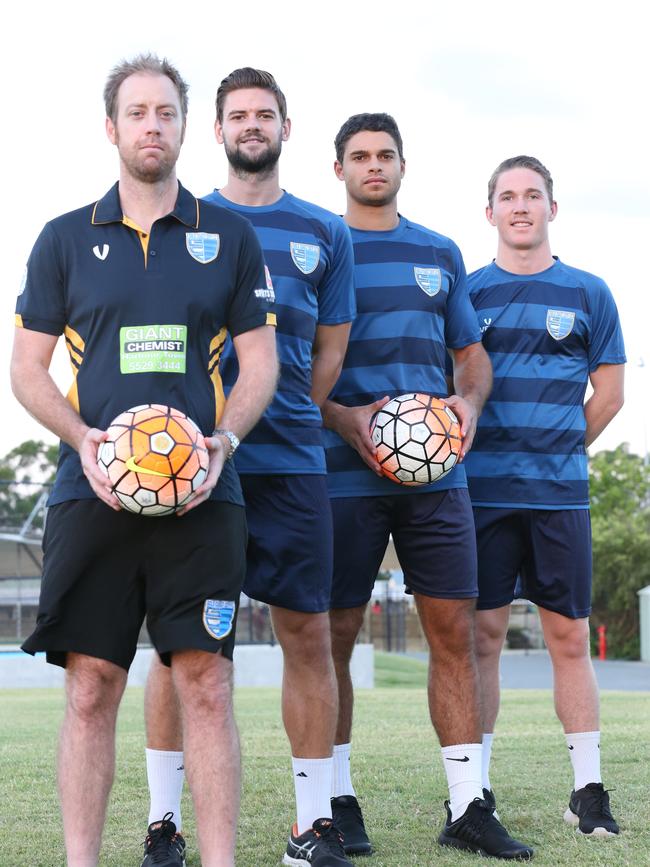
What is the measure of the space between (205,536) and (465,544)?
1.68 meters

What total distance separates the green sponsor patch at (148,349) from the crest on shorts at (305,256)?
3.64 feet

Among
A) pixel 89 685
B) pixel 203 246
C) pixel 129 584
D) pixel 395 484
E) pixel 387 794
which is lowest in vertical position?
pixel 387 794

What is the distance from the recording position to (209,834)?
383cm

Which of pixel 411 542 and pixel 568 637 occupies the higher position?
pixel 411 542

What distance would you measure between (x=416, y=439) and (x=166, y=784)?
1.69m

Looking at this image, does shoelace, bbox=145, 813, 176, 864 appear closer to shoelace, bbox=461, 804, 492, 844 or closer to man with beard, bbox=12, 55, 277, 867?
man with beard, bbox=12, 55, 277, 867

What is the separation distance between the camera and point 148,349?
3953 millimetres

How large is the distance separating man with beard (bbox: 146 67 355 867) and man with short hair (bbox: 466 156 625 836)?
116 centimetres

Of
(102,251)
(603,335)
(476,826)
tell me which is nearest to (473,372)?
(603,335)

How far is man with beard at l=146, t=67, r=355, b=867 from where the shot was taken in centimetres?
480

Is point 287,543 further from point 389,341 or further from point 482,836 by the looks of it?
point 482,836

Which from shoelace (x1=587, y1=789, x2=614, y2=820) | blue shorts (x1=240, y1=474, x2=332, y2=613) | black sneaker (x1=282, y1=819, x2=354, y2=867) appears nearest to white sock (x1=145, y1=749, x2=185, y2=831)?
black sneaker (x1=282, y1=819, x2=354, y2=867)

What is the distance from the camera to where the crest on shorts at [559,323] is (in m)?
5.85

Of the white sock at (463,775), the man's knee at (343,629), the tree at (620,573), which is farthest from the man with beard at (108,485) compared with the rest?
the tree at (620,573)
